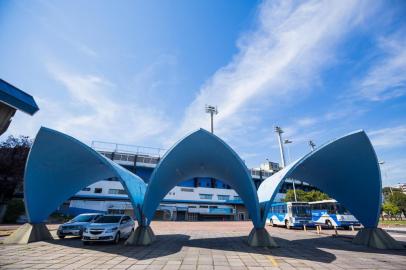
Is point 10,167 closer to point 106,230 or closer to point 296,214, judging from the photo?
point 106,230

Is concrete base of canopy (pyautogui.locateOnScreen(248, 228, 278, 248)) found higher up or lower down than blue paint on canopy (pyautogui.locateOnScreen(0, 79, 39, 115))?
lower down

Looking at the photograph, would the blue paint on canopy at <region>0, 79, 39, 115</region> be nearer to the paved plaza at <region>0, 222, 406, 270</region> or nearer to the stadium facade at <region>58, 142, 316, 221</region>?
the paved plaza at <region>0, 222, 406, 270</region>

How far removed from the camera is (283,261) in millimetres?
8594

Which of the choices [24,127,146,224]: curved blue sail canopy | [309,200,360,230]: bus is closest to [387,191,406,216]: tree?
[309,200,360,230]: bus

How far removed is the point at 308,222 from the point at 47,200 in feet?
79.0

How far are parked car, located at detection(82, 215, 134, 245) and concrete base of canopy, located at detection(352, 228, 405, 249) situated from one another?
1384cm

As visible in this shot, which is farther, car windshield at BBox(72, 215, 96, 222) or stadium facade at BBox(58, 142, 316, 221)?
stadium facade at BBox(58, 142, 316, 221)

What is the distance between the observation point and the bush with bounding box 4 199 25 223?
30609 mm

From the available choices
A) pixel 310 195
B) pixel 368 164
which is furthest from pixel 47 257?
pixel 310 195

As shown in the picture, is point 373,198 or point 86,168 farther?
point 86,168

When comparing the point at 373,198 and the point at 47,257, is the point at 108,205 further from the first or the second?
the point at 373,198

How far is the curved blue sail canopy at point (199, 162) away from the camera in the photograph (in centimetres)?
1207

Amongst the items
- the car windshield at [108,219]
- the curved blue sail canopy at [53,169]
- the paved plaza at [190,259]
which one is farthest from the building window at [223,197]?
the paved plaza at [190,259]

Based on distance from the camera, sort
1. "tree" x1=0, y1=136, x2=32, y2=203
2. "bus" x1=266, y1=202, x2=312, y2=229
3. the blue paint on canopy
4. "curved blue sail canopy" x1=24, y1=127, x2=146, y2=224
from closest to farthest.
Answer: the blue paint on canopy < "curved blue sail canopy" x1=24, y1=127, x2=146, y2=224 < "bus" x1=266, y1=202, x2=312, y2=229 < "tree" x1=0, y1=136, x2=32, y2=203
